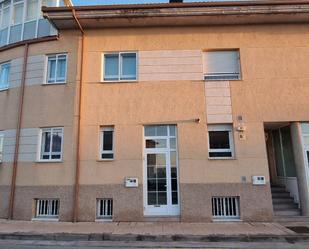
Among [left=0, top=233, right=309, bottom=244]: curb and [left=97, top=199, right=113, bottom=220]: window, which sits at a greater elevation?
[left=97, top=199, right=113, bottom=220]: window

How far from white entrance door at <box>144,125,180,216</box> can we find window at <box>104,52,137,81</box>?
226 centimetres

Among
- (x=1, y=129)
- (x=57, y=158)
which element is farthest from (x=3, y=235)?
(x=1, y=129)

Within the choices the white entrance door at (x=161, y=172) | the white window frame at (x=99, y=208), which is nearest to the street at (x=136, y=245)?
the white window frame at (x=99, y=208)

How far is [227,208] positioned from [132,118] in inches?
186

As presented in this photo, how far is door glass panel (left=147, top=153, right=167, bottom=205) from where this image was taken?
10125 millimetres

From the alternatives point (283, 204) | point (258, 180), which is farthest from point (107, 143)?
point (283, 204)

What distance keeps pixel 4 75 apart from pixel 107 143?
223 inches

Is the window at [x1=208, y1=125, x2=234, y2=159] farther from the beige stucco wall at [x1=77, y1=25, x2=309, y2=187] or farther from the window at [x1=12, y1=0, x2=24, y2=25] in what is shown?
the window at [x1=12, y1=0, x2=24, y2=25]

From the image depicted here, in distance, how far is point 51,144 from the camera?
1071 cm

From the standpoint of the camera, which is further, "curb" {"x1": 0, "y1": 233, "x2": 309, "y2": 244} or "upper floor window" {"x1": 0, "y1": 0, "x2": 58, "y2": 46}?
"upper floor window" {"x1": 0, "y1": 0, "x2": 58, "y2": 46}

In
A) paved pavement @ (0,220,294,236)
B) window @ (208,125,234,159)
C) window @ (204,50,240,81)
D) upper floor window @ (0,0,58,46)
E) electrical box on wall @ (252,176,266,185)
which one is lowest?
paved pavement @ (0,220,294,236)

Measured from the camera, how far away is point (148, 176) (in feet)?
33.8

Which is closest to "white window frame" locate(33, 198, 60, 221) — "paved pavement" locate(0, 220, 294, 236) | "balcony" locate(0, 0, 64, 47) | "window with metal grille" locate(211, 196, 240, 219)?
"paved pavement" locate(0, 220, 294, 236)

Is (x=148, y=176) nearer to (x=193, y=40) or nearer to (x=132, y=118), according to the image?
(x=132, y=118)
